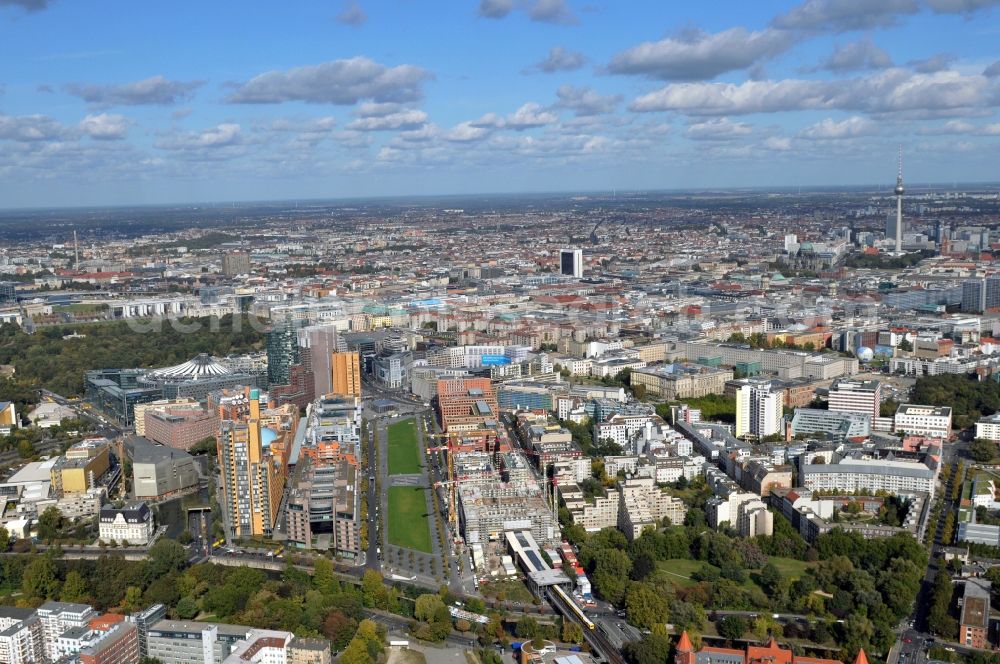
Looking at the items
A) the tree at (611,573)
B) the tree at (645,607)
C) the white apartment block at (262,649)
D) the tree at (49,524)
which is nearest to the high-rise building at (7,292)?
the tree at (49,524)

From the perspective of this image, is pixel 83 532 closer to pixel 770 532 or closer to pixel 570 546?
pixel 570 546

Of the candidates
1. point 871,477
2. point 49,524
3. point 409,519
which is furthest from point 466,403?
point 49,524

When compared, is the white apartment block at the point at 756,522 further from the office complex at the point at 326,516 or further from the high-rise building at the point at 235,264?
the high-rise building at the point at 235,264

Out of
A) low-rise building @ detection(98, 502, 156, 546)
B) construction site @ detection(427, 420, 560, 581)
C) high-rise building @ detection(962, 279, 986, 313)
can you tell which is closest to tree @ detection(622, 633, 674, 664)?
construction site @ detection(427, 420, 560, 581)

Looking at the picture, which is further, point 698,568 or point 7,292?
point 7,292

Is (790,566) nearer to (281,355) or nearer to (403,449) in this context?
(403,449)

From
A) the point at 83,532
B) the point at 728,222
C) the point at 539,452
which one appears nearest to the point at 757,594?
the point at 539,452

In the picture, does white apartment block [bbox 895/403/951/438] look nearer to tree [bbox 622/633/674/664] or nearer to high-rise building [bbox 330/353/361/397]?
tree [bbox 622/633/674/664]
